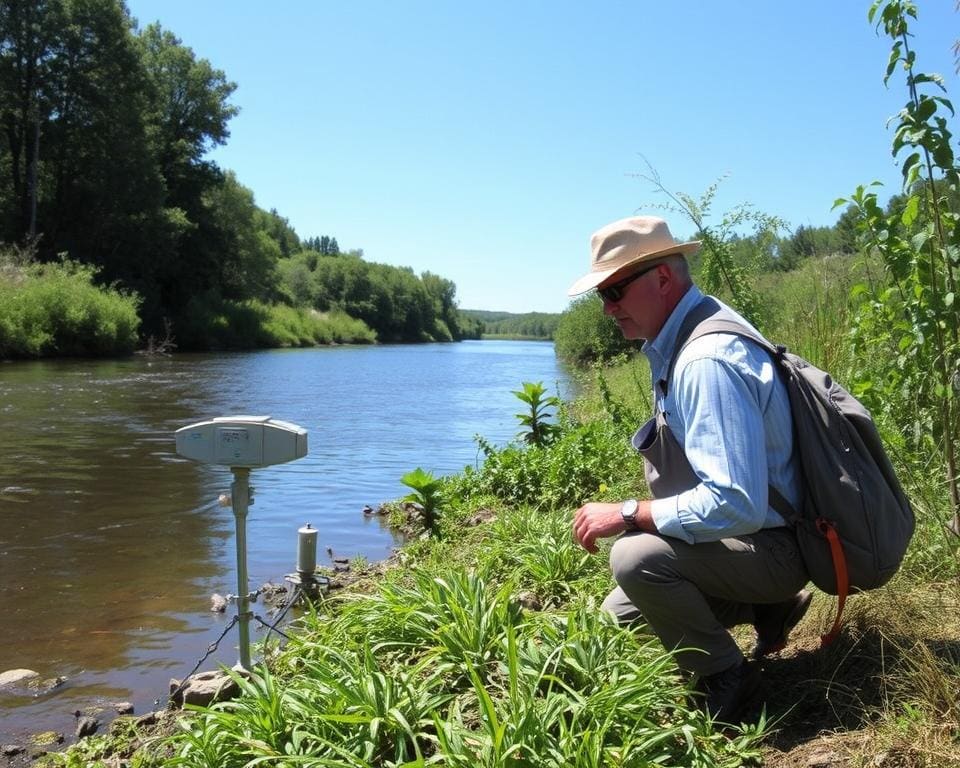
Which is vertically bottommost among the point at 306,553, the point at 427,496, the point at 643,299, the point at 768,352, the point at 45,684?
the point at 45,684

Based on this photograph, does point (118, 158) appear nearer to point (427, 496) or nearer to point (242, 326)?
point (242, 326)

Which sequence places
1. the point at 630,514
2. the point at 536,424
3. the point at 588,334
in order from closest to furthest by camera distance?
the point at 630,514 → the point at 536,424 → the point at 588,334

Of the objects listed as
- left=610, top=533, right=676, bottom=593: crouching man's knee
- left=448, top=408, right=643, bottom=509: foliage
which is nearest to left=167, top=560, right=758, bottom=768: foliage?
left=610, top=533, right=676, bottom=593: crouching man's knee

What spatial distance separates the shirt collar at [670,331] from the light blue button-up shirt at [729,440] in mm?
164

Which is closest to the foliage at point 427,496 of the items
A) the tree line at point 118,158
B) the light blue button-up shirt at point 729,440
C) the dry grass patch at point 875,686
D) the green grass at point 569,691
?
the green grass at point 569,691

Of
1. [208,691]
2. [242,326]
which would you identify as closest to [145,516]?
[208,691]

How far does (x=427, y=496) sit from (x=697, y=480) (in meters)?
4.17

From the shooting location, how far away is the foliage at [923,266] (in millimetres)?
3479

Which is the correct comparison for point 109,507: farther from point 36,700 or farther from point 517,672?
point 517,672

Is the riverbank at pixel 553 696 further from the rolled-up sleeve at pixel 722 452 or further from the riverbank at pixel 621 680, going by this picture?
the rolled-up sleeve at pixel 722 452

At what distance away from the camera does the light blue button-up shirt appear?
249 cm

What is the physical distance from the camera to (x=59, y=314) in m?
28.2

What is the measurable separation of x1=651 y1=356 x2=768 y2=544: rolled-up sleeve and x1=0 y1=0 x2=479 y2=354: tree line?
3440cm

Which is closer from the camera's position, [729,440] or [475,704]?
[729,440]
